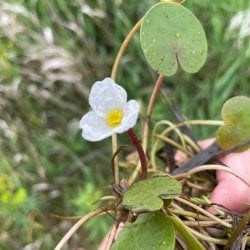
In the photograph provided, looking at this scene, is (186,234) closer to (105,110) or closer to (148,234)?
(148,234)

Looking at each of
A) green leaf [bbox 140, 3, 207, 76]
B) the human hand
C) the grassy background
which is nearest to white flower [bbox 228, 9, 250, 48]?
the grassy background

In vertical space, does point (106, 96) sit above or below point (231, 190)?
above

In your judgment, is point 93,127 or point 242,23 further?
point 242,23

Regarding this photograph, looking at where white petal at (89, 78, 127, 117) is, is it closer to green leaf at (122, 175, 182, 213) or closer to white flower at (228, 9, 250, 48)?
green leaf at (122, 175, 182, 213)

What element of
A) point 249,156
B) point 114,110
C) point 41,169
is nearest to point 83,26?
point 41,169

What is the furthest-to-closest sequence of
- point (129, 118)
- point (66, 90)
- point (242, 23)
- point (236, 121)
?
1. point (66, 90)
2. point (242, 23)
3. point (236, 121)
4. point (129, 118)

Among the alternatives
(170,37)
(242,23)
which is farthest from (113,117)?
(242,23)

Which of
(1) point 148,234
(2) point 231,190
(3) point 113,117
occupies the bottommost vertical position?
(2) point 231,190

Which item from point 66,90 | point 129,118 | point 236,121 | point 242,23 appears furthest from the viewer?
point 66,90
